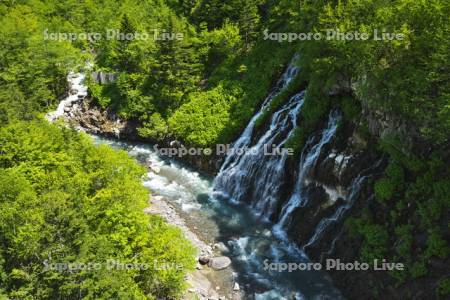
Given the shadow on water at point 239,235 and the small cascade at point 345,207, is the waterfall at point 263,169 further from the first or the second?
the small cascade at point 345,207

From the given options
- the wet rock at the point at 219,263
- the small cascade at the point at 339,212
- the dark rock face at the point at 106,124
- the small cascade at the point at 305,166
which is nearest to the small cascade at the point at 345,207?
the small cascade at the point at 339,212

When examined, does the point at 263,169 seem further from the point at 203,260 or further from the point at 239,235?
the point at 203,260

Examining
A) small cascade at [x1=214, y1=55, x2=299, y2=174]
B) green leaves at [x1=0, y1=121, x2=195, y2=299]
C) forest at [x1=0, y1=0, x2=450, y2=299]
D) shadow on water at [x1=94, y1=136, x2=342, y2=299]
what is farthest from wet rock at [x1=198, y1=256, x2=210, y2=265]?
small cascade at [x1=214, y1=55, x2=299, y2=174]

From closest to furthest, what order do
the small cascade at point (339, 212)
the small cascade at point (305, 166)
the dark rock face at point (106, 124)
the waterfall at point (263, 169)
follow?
the small cascade at point (339, 212) → the small cascade at point (305, 166) → the waterfall at point (263, 169) → the dark rock face at point (106, 124)

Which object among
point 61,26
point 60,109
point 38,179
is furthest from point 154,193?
point 61,26

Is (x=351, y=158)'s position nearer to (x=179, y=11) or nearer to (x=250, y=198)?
(x=250, y=198)
